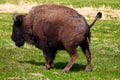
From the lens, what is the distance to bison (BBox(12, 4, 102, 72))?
13.7m

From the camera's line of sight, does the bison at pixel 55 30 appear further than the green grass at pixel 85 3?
No

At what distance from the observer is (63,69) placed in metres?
14.1

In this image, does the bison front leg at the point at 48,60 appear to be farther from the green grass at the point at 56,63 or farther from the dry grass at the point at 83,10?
the dry grass at the point at 83,10

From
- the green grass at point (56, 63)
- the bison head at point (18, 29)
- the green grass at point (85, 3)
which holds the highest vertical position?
the bison head at point (18, 29)

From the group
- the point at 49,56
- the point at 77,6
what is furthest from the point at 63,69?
the point at 77,6

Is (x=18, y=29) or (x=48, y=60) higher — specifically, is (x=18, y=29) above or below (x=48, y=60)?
above

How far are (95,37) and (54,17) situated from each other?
34.8 feet

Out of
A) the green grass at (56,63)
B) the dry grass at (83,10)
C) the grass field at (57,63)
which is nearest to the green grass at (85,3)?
the dry grass at (83,10)

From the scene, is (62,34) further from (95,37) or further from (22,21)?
(95,37)

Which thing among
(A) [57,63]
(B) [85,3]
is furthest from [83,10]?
(A) [57,63]

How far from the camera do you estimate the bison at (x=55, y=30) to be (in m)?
13.7

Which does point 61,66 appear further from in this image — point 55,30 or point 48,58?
point 55,30

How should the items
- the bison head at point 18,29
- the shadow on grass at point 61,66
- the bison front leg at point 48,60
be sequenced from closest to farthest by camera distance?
1. the bison front leg at point 48,60
2. the shadow on grass at point 61,66
3. the bison head at point 18,29

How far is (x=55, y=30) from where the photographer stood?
1402 cm
